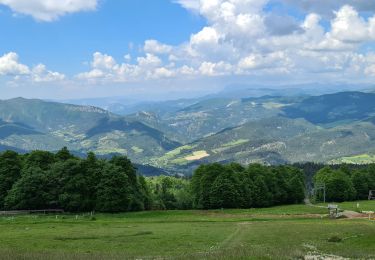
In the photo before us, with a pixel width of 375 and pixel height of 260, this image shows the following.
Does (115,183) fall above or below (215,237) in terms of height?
above

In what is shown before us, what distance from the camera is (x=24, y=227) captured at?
64188 mm

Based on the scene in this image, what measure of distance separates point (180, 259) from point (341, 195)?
135m

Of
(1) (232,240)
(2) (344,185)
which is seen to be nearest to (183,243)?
(1) (232,240)

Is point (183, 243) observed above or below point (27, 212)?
below

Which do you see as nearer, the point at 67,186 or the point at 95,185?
the point at 67,186

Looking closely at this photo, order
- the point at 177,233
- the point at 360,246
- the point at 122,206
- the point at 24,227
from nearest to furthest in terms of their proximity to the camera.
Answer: the point at 360,246
the point at 177,233
the point at 24,227
the point at 122,206

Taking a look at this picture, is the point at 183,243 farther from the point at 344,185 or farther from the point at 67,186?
the point at 344,185

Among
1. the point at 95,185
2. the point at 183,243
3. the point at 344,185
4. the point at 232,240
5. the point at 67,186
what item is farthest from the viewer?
the point at 344,185

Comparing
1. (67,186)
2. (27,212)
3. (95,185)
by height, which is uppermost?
(95,185)

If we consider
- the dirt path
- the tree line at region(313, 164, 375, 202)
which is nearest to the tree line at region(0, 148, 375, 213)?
the tree line at region(313, 164, 375, 202)

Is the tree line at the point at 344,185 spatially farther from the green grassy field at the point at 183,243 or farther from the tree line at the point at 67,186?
the green grassy field at the point at 183,243

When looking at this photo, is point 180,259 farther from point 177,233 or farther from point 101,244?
point 177,233

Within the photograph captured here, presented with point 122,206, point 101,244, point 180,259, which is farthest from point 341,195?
point 180,259

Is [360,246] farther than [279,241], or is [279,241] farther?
[279,241]
